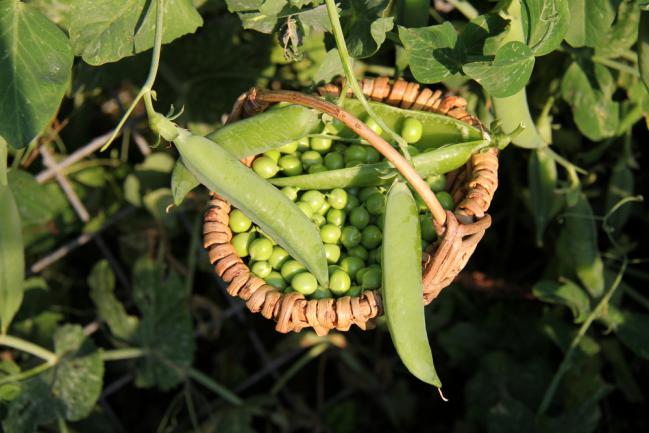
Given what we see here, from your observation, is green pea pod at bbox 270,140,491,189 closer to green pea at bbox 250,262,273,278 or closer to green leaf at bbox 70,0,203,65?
green pea at bbox 250,262,273,278

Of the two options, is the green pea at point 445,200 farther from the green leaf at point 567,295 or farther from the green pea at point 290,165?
the green leaf at point 567,295

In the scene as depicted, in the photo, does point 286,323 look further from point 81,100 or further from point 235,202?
point 81,100

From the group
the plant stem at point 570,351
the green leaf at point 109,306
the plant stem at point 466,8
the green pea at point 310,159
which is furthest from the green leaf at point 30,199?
the plant stem at point 570,351

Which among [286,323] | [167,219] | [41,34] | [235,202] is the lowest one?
[167,219]

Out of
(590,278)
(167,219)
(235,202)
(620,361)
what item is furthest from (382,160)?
(620,361)

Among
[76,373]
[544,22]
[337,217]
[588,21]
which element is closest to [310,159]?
[337,217]

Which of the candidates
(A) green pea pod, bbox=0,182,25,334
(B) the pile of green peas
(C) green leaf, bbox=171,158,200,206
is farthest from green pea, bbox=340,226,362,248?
(A) green pea pod, bbox=0,182,25,334
